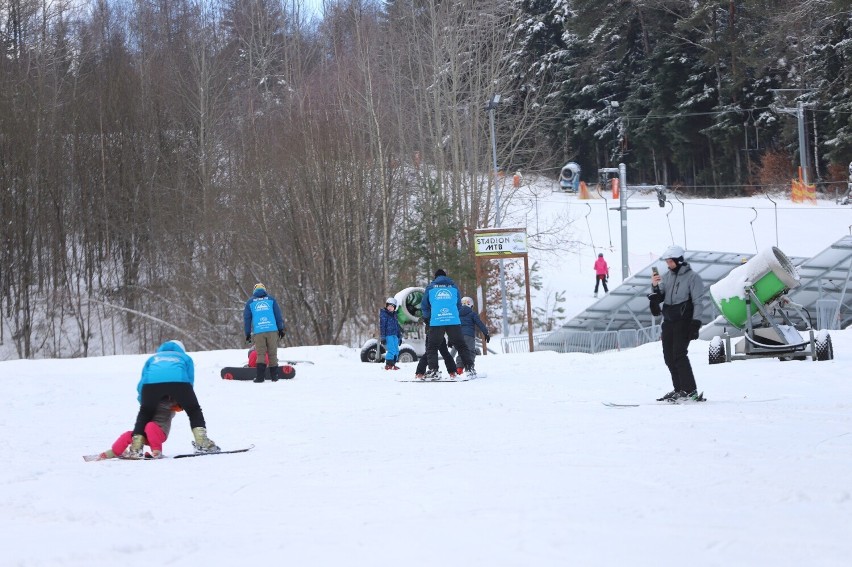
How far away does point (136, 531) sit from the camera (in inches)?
233

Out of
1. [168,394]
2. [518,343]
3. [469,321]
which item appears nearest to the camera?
[168,394]

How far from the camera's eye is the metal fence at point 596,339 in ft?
96.4

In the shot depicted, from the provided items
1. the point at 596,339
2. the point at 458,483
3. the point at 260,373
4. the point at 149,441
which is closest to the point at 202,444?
the point at 149,441

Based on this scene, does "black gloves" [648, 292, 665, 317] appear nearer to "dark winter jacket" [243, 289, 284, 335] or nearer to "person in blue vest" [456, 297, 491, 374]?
"person in blue vest" [456, 297, 491, 374]

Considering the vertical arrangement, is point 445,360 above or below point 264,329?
below

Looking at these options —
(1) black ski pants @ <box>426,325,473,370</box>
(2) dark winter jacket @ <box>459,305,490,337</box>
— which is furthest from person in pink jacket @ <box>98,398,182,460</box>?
(2) dark winter jacket @ <box>459,305,490,337</box>

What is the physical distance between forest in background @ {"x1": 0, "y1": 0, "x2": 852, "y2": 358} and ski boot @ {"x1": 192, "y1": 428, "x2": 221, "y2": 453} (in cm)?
2350

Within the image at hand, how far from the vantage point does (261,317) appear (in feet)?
60.3

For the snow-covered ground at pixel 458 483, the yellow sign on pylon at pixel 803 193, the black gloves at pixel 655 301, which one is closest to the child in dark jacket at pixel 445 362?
the snow-covered ground at pixel 458 483

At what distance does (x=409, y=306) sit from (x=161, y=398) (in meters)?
16.1

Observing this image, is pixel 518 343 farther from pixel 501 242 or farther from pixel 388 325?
pixel 388 325

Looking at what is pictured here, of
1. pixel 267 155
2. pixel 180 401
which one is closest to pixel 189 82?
pixel 267 155

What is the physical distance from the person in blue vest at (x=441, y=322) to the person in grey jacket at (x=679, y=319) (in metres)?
5.54

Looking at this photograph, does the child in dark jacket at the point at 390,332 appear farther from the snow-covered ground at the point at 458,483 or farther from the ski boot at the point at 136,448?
the ski boot at the point at 136,448
